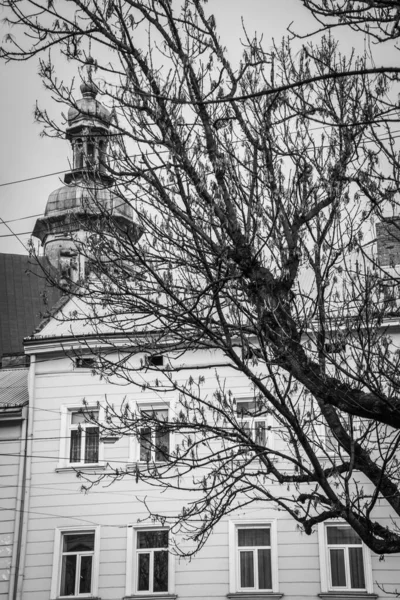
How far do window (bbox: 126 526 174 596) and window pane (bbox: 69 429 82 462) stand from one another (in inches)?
90.2

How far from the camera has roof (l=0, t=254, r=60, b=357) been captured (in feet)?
121

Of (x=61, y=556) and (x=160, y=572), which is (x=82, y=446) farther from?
(x=160, y=572)

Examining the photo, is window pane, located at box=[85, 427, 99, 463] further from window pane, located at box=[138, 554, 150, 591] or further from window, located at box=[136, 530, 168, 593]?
window pane, located at box=[138, 554, 150, 591]

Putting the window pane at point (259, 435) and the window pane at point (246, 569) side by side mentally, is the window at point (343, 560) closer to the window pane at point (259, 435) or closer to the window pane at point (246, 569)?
the window pane at point (246, 569)

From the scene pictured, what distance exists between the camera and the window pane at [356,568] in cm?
1908

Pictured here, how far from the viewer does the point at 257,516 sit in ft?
65.4

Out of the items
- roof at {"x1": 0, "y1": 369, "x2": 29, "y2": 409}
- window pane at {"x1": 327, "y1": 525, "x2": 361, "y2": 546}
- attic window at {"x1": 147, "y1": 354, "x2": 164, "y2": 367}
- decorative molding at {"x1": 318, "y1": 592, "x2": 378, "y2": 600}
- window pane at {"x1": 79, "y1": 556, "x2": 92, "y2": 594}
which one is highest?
roof at {"x1": 0, "y1": 369, "x2": 29, "y2": 409}

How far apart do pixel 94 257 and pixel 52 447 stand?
529 inches

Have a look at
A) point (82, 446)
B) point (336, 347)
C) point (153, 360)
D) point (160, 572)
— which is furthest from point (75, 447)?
point (336, 347)

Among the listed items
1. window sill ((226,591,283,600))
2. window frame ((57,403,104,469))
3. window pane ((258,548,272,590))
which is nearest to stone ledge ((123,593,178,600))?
window sill ((226,591,283,600))

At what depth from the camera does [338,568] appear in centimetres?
1928

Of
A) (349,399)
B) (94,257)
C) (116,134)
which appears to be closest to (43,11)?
(116,134)

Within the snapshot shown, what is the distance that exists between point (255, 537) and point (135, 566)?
2.71 metres

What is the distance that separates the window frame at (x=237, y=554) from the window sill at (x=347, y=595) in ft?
3.43
